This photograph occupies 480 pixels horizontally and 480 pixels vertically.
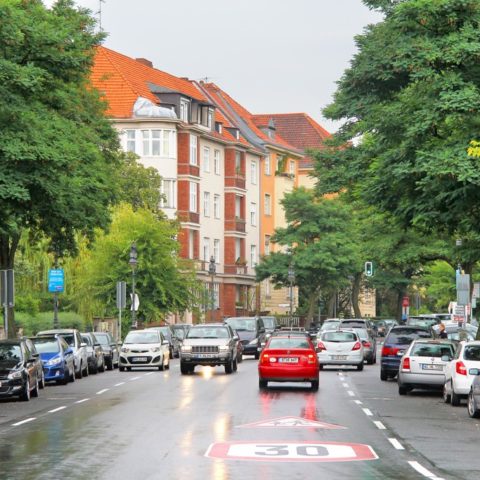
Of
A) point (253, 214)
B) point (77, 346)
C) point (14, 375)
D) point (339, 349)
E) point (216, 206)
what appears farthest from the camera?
point (253, 214)

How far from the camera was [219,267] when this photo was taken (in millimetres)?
100875

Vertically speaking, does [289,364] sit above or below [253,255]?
below

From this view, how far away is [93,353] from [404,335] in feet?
42.1

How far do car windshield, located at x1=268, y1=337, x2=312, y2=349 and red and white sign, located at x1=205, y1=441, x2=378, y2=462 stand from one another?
15.6 m

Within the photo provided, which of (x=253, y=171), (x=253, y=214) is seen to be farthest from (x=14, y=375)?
(x=253, y=171)

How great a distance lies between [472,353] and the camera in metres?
28.9

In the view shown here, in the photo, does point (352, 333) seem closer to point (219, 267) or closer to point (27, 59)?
point (27, 59)

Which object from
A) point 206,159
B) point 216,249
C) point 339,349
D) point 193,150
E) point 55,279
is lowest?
point 339,349

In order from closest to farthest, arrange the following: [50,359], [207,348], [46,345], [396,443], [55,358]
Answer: [396,443] → [50,359] → [55,358] → [46,345] → [207,348]

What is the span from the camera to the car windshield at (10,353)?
104 ft

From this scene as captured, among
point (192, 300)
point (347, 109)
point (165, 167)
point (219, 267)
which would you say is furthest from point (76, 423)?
point (219, 267)

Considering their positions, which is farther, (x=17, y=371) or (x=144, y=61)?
(x=144, y=61)

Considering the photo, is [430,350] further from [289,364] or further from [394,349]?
[394,349]

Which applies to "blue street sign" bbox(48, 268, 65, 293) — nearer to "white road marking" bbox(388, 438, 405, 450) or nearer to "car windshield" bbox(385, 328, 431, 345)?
"car windshield" bbox(385, 328, 431, 345)
